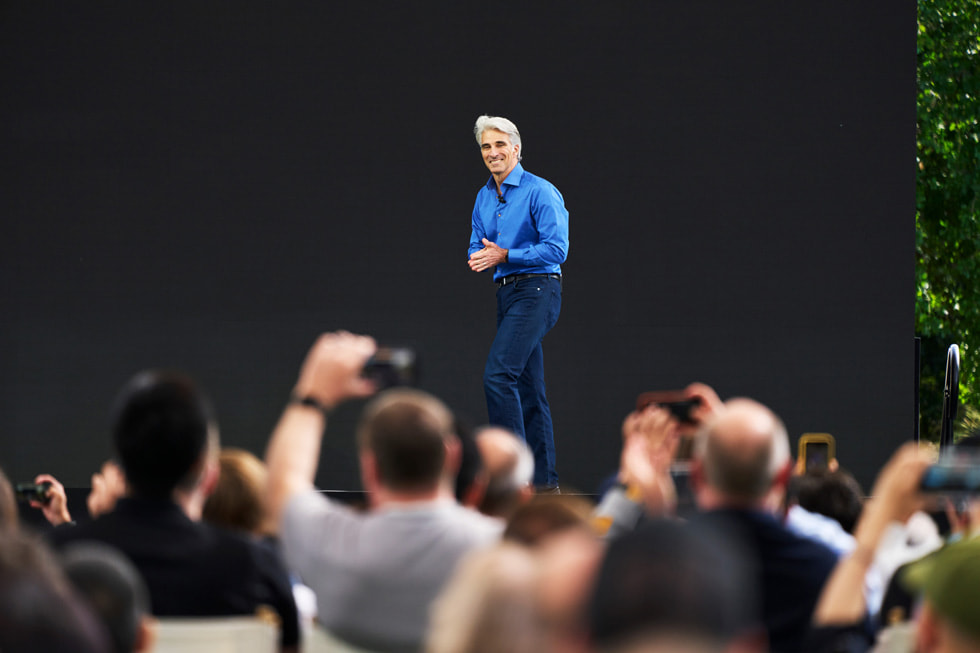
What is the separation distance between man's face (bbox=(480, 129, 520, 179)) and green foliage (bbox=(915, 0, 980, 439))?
311 inches

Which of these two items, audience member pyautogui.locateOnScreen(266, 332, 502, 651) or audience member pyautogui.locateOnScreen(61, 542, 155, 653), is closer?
audience member pyautogui.locateOnScreen(61, 542, 155, 653)

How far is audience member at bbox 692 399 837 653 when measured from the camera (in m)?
1.92

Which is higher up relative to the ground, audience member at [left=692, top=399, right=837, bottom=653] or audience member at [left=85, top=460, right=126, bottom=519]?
audience member at [left=692, top=399, right=837, bottom=653]

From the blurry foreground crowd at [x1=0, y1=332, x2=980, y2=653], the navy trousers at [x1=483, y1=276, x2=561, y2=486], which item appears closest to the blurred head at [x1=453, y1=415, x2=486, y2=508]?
the blurry foreground crowd at [x1=0, y1=332, x2=980, y2=653]

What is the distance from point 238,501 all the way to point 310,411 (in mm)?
505

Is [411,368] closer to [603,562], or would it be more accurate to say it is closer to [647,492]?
[647,492]

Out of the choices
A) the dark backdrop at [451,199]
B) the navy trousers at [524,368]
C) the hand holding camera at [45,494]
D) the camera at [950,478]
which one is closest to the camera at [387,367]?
the camera at [950,478]

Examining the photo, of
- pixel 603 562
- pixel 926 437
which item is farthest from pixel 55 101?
pixel 926 437

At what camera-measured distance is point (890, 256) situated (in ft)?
22.4

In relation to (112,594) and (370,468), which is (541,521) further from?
(112,594)

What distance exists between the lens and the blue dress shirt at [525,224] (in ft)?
17.1

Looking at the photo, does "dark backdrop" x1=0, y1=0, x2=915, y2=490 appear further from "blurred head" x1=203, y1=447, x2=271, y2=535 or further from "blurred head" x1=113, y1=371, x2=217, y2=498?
"blurred head" x1=113, y1=371, x2=217, y2=498

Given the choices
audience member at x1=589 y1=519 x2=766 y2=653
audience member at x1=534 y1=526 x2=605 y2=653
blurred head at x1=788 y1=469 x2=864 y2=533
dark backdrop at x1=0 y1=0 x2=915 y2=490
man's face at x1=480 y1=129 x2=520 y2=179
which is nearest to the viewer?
audience member at x1=589 y1=519 x2=766 y2=653

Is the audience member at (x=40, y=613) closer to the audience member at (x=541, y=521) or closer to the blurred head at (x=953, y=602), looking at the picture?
the audience member at (x=541, y=521)
